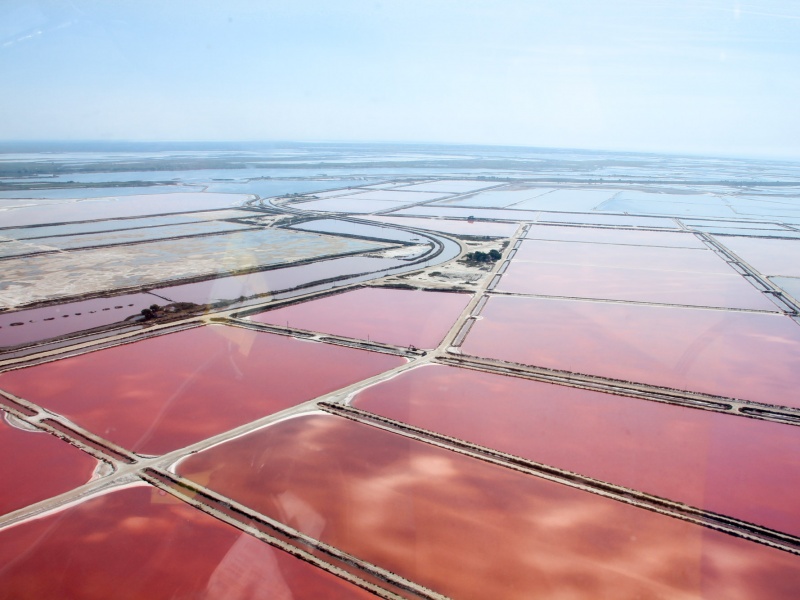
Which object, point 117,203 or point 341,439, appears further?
point 117,203

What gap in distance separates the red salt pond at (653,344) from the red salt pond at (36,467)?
365 inches

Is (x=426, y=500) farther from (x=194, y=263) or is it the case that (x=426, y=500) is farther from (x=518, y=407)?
(x=194, y=263)

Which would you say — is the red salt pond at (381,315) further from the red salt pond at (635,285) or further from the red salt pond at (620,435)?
the red salt pond at (635,285)

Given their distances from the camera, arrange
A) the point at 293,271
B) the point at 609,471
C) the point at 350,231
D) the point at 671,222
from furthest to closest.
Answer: the point at 671,222 → the point at 350,231 → the point at 293,271 → the point at 609,471

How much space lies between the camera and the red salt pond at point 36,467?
332 inches

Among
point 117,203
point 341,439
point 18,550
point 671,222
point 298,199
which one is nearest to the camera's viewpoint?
point 18,550

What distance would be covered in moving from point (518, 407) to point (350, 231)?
2426 centimetres

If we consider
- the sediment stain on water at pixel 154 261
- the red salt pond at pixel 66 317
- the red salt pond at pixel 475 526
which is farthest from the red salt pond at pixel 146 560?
the sediment stain on water at pixel 154 261

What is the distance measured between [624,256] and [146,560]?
2656 cm

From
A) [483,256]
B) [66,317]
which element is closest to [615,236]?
[483,256]

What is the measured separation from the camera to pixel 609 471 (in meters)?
9.18

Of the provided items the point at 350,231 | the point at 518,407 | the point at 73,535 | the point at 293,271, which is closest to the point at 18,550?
the point at 73,535

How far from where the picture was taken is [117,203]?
152ft

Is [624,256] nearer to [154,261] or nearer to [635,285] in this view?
[635,285]
